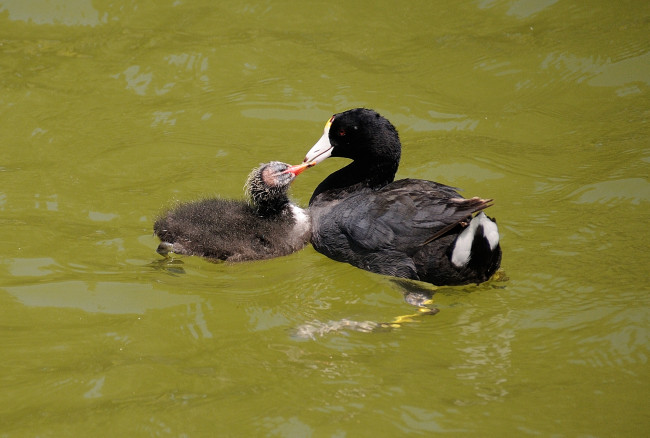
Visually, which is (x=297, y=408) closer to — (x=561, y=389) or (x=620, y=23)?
(x=561, y=389)

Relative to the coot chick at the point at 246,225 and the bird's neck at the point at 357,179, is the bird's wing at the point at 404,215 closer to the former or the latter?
the bird's neck at the point at 357,179

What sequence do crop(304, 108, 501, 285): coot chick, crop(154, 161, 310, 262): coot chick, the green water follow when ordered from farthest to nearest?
crop(154, 161, 310, 262): coot chick → crop(304, 108, 501, 285): coot chick → the green water

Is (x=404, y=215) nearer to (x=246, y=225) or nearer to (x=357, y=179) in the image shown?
(x=357, y=179)

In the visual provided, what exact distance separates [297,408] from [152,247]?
2.04m

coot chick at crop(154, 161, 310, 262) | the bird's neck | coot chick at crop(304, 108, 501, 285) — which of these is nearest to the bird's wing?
coot chick at crop(304, 108, 501, 285)

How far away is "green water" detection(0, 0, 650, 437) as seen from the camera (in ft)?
12.7

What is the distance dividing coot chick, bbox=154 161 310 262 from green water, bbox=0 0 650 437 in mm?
116

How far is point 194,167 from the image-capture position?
6.46 metres

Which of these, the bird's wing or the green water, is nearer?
the green water

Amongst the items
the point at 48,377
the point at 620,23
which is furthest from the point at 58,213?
the point at 620,23

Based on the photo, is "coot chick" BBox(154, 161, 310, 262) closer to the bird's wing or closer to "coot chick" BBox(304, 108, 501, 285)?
"coot chick" BBox(304, 108, 501, 285)

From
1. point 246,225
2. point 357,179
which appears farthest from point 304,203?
point 246,225

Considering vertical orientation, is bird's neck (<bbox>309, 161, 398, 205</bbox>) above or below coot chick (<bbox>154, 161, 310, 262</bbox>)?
above

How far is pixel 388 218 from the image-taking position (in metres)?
4.99
